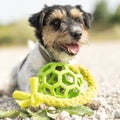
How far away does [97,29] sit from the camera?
4366cm

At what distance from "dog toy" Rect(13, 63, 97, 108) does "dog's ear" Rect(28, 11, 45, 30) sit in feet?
2.76

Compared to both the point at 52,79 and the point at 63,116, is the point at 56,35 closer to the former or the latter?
the point at 52,79

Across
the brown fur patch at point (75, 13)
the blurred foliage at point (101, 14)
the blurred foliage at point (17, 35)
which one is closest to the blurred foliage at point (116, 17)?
the blurred foliage at point (101, 14)

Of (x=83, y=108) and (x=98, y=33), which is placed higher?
(x=83, y=108)

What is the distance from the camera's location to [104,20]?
45.8m

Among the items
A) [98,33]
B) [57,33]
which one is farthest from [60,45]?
[98,33]

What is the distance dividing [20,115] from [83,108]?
30.1 inches

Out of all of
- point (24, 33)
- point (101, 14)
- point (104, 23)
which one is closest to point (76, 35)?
point (24, 33)

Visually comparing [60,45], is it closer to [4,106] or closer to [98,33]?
[4,106]

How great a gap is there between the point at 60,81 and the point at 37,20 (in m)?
1.44

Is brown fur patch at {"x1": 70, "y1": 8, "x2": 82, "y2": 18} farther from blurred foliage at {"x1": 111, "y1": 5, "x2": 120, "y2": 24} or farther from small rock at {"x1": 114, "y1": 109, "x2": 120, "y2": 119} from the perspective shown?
blurred foliage at {"x1": 111, "y1": 5, "x2": 120, "y2": 24}

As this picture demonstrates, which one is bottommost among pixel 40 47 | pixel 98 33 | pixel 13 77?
pixel 98 33

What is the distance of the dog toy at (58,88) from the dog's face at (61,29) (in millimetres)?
260

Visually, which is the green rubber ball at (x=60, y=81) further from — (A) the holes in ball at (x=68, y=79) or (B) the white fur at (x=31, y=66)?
(B) the white fur at (x=31, y=66)
